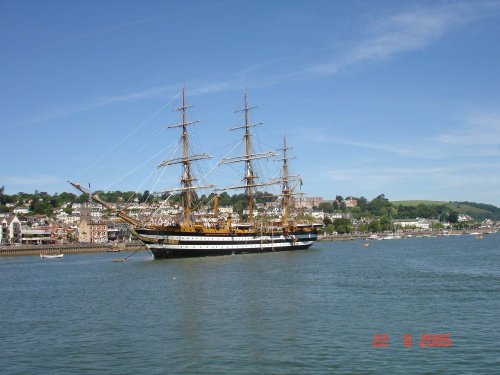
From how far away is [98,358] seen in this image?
2108 cm

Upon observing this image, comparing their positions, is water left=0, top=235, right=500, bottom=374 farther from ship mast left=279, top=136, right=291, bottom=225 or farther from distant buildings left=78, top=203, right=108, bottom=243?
distant buildings left=78, top=203, right=108, bottom=243

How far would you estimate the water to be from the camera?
1973cm

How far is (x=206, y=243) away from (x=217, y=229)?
425cm

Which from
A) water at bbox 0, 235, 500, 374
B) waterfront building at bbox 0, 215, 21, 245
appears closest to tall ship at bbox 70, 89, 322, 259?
water at bbox 0, 235, 500, 374

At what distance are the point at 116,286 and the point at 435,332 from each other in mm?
26965

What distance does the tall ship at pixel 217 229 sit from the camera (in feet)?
242

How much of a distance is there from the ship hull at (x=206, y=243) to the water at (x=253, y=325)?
27255mm

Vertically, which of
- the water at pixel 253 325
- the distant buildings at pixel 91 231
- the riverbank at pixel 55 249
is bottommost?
the water at pixel 253 325

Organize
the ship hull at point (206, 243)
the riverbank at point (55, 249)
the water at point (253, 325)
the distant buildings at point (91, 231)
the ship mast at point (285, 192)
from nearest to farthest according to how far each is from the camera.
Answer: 1. the water at point (253, 325)
2. the ship hull at point (206, 243)
3. the ship mast at point (285, 192)
4. the riverbank at point (55, 249)
5. the distant buildings at point (91, 231)

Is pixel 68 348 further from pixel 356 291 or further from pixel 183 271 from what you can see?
pixel 183 271

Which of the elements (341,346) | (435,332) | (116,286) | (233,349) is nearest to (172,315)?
(233,349)

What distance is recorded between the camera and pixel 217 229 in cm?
8150

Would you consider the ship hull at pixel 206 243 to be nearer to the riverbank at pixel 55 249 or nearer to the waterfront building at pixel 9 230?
the riverbank at pixel 55 249

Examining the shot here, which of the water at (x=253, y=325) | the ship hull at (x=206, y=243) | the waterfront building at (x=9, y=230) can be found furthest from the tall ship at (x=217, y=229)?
the waterfront building at (x=9, y=230)
